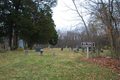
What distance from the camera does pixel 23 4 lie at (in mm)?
23062

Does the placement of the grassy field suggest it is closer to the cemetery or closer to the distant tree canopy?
the cemetery

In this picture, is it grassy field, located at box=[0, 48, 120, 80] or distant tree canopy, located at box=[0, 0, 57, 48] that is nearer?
grassy field, located at box=[0, 48, 120, 80]

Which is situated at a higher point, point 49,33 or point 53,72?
point 49,33

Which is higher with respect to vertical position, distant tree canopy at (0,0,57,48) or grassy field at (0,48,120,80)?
distant tree canopy at (0,0,57,48)

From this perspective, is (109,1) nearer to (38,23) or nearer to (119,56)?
(119,56)

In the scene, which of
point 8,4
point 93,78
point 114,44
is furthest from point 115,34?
point 8,4

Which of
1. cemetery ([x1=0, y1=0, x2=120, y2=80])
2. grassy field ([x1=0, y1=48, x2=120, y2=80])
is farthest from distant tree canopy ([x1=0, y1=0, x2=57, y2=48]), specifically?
grassy field ([x1=0, y1=48, x2=120, y2=80])

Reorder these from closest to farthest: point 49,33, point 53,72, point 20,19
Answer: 1. point 53,72
2. point 20,19
3. point 49,33

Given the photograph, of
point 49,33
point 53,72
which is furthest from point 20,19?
point 53,72

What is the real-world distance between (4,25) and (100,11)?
21027 millimetres

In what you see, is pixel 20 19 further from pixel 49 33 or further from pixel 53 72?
pixel 53 72

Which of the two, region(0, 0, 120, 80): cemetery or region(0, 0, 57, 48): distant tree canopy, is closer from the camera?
region(0, 0, 120, 80): cemetery

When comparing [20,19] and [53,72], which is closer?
[53,72]

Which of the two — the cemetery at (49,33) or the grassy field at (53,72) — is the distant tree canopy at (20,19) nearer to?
the cemetery at (49,33)
